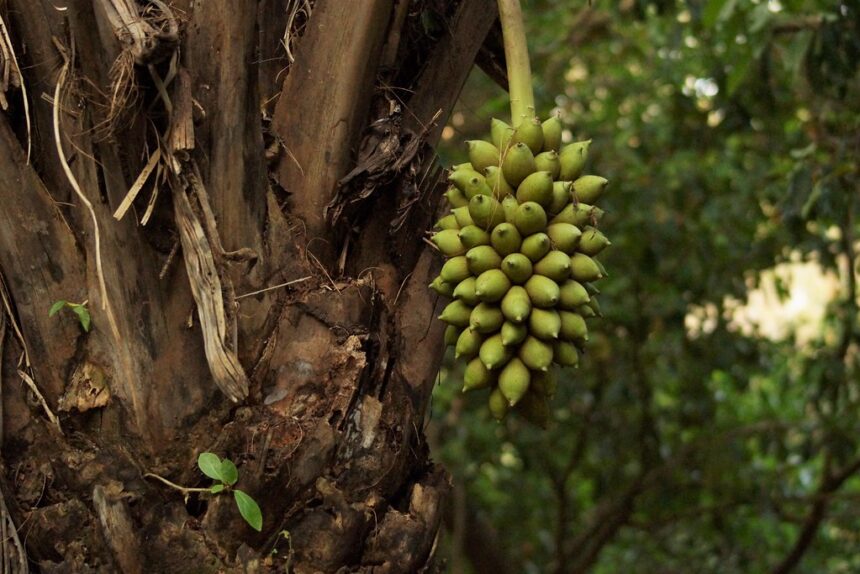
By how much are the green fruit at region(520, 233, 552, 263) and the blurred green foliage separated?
9.11ft

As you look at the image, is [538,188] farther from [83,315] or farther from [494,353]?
[83,315]

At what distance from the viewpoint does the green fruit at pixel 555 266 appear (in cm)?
176

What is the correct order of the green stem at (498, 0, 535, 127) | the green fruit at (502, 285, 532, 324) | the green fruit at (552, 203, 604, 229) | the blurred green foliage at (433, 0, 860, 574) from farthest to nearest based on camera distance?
the blurred green foliage at (433, 0, 860, 574), the green stem at (498, 0, 535, 127), the green fruit at (552, 203, 604, 229), the green fruit at (502, 285, 532, 324)

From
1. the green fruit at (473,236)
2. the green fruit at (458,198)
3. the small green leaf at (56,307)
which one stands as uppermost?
the green fruit at (458,198)

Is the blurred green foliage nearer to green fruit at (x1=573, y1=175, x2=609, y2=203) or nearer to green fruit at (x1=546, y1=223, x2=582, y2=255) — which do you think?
green fruit at (x1=573, y1=175, x2=609, y2=203)

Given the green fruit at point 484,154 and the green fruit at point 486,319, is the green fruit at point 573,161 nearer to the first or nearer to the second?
the green fruit at point 484,154

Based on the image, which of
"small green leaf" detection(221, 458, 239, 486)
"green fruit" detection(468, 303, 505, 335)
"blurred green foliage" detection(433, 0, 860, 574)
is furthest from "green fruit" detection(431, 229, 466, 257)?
"blurred green foliage" detection(433, 0, 860, 574)

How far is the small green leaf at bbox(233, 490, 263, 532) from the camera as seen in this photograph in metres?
1.77

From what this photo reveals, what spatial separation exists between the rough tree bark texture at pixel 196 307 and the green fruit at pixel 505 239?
11.5 inches

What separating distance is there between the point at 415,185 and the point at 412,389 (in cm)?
39

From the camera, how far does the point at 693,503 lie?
5719 millimetres

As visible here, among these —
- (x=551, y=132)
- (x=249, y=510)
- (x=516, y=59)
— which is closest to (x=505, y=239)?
(x=551, y=132)

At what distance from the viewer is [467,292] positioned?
1801 mm

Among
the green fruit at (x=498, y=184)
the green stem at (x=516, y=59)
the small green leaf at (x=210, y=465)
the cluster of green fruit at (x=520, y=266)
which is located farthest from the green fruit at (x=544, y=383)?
the small green leaf at (x=210, y=465)
